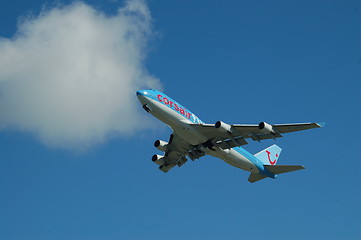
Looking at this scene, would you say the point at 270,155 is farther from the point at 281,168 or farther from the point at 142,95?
the point at 142,95

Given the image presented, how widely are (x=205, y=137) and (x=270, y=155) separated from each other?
48.5 ft

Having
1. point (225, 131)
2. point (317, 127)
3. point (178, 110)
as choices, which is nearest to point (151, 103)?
point (178, 110)

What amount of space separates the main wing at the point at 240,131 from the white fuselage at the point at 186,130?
0.71 m

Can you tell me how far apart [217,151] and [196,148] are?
2.31m

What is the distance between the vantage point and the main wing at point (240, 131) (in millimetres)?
47812

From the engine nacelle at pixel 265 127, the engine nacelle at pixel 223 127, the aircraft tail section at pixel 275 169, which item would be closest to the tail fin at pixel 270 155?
the aircraft tail section at pixel 275 169

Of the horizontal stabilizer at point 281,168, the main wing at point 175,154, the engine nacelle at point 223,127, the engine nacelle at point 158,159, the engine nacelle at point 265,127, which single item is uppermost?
the engine nacelle at point 158,159

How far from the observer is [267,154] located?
208ft

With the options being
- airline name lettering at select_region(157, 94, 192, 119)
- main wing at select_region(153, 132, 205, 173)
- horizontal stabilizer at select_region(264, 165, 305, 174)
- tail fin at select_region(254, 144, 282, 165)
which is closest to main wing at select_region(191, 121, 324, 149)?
airline name lettering at select_region(157, 94, 192, 119)

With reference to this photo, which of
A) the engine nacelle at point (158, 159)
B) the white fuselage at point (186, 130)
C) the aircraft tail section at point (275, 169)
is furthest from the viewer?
the engine nacelle at point (158, 159)

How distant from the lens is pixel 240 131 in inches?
1975

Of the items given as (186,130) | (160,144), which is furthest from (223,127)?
(160,144)

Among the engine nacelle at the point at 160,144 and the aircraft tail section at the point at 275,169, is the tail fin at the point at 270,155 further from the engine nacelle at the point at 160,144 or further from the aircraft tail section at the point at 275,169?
the engine nacelle at the point at 160,144

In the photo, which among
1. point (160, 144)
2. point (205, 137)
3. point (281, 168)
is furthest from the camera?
point (281, 168)
